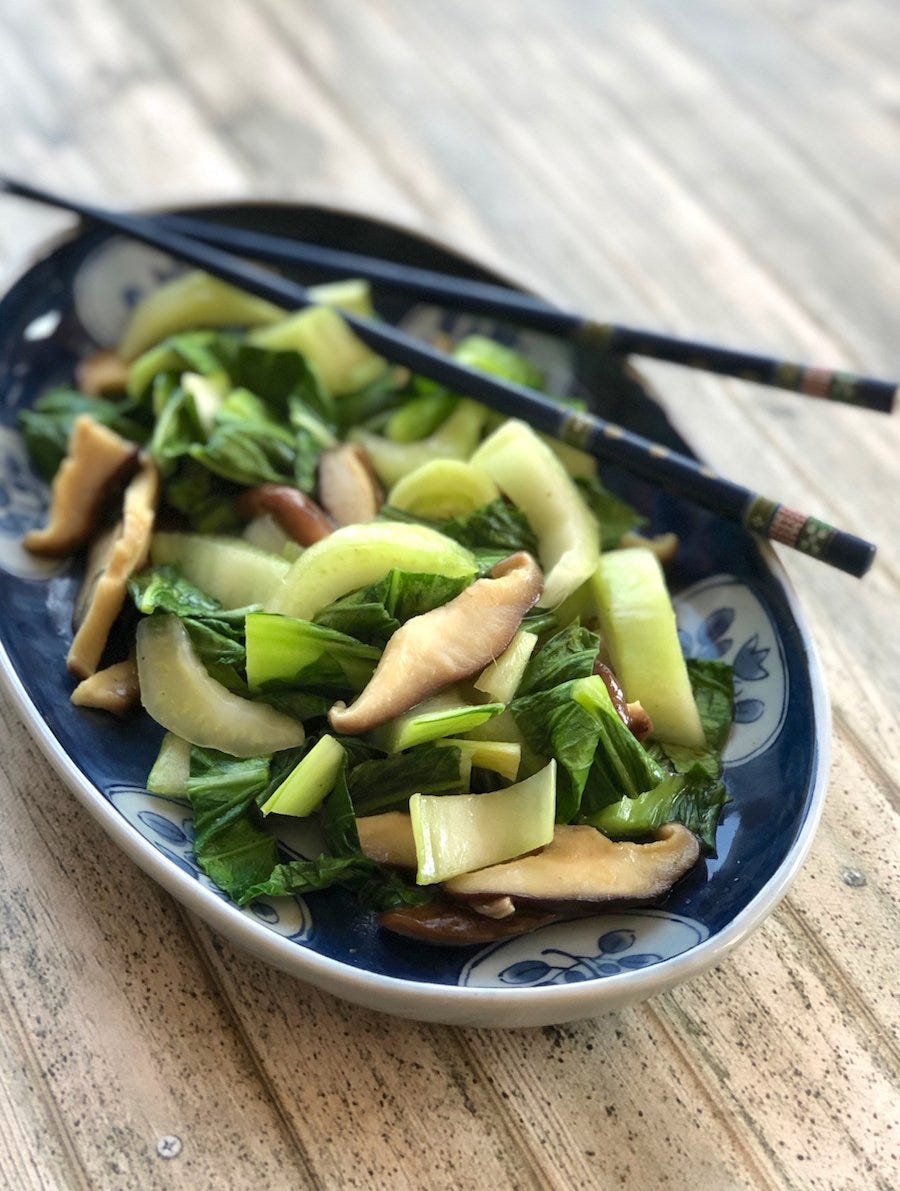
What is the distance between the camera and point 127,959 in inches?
72.4

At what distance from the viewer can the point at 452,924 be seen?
1752 millimetres

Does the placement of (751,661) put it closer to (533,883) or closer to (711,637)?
(711,637)

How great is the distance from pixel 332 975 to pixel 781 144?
323 cm

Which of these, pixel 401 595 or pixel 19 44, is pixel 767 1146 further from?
pixel 19 44

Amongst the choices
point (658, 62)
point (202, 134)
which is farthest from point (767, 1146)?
point (658, 62)

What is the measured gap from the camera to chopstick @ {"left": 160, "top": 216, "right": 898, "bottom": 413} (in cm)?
240

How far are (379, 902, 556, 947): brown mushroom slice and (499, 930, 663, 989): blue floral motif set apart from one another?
0.17 feet

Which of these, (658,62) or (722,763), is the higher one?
(658,62)

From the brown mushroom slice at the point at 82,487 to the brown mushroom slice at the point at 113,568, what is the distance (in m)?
0.05

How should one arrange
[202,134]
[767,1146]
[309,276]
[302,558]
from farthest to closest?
[202,134], [309,276], [302,558], [767,1146]

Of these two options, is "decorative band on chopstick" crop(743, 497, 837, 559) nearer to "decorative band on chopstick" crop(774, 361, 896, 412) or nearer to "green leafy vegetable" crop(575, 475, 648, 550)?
"green leafy vegetable" crop(575, 475, 648, 550)

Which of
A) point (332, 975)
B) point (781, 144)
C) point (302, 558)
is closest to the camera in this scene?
point (332, 975)

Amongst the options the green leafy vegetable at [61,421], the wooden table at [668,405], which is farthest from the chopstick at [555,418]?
the green leafy vegetable at [61,421]

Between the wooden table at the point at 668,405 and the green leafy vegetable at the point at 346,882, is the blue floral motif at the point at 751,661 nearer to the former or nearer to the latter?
the wooden table at the point at 668,405
